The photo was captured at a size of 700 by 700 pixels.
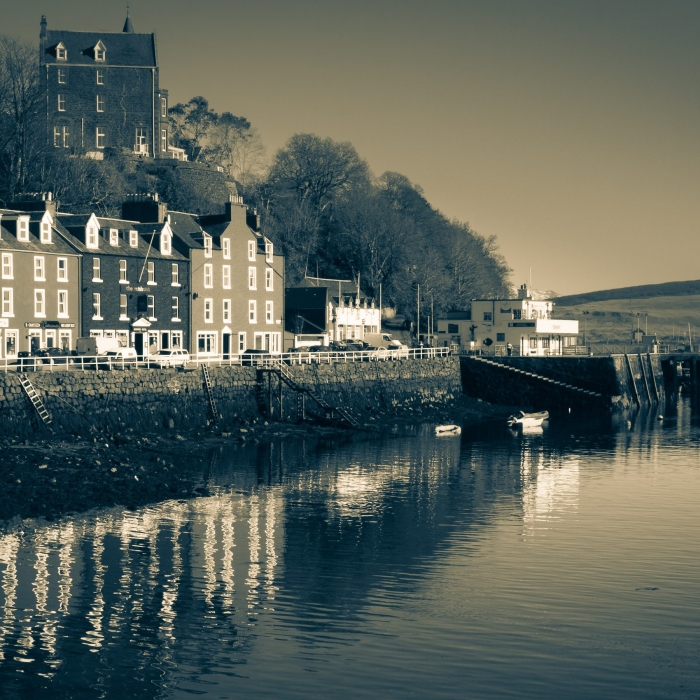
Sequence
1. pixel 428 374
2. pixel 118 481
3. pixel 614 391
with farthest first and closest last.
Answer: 1. pixel 614 391
2. pixel 428 374
3. pixel 118 481

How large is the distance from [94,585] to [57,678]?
21.1 feet

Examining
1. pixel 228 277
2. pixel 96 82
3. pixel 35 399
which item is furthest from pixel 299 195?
pixel 35 399

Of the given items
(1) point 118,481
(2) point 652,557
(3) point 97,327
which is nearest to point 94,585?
(1) point 118,481

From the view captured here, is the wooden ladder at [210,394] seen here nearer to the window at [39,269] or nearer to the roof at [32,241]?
the window at [39,269]

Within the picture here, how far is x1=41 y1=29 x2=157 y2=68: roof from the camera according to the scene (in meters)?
130

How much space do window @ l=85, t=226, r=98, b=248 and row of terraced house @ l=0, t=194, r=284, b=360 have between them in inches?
2.6

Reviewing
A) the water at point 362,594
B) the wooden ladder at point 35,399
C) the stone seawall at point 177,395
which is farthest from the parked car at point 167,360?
the water at point 362,594

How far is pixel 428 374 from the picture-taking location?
84.0 m

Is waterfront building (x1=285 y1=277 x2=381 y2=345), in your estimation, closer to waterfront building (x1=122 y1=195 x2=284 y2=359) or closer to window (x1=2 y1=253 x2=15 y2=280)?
waterfront building (x1=122 y1=195 x2=284 y2=359)

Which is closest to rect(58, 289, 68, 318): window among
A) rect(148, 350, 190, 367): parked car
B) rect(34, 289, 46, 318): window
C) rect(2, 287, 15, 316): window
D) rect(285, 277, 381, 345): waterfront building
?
rect(34, 289, 46, 318): window

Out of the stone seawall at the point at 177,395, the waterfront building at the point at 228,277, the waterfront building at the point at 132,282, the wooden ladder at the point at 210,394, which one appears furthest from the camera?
the waterfront building at the point at 228,277

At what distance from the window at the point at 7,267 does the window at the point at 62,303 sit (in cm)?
426

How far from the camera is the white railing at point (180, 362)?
→ 5581 centimetres

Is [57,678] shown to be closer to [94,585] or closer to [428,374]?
[94,585]
